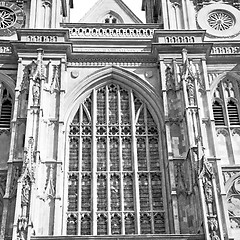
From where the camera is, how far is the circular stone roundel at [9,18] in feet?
78.0

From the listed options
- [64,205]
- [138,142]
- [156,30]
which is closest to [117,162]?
[138,142]

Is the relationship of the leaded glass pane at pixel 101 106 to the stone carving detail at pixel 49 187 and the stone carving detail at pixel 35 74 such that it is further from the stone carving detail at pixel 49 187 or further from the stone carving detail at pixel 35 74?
the stone carving detail at pixel 49 187

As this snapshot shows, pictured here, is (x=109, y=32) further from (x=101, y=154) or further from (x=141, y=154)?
(x=141, y=154)

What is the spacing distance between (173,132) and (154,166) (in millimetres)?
1329

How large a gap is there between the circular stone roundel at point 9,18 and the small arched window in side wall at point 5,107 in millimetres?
2852

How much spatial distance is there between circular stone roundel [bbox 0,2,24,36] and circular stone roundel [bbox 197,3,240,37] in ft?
23.7

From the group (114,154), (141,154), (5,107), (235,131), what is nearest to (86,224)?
(114,154)

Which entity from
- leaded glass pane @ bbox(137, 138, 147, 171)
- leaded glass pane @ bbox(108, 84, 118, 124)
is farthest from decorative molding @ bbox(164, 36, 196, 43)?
leaded glass pane @ bbox(137, 138, 147, 171)

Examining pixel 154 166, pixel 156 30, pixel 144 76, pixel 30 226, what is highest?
pixel 156 30

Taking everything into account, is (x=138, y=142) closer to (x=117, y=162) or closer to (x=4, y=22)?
(x=117, y=162)

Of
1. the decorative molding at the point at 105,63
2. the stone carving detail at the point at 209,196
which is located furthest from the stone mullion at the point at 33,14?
the stone carving detail at the point at 209,196

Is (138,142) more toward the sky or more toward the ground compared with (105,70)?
more toward the ground

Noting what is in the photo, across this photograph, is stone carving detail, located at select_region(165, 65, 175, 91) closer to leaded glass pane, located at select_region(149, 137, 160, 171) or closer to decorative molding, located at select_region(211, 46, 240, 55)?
leaded glass pane, located at select_region(149, 137, 160, 171)

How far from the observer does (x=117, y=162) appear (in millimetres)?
20562
